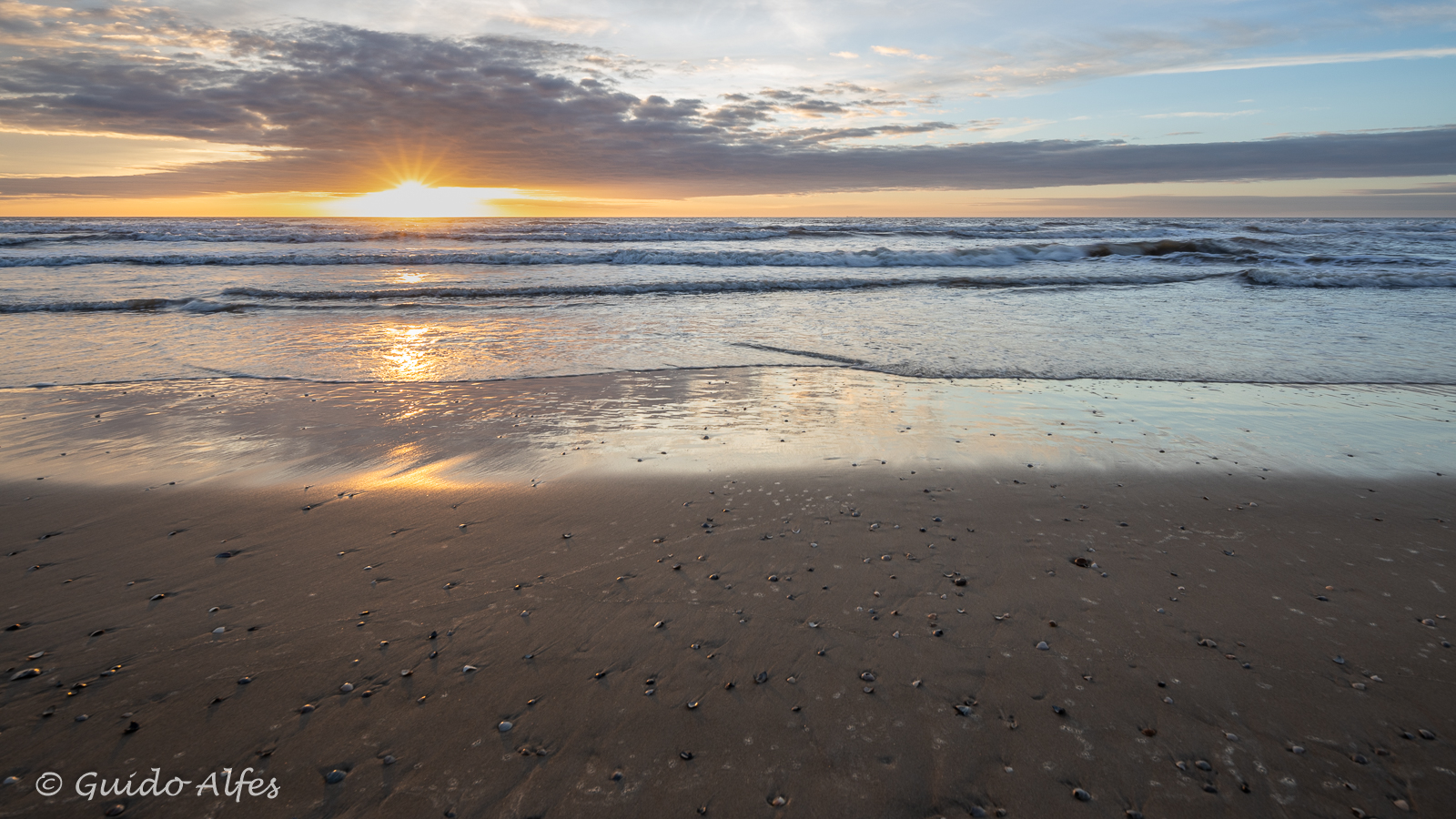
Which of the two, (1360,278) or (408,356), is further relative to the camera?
(1360,278)

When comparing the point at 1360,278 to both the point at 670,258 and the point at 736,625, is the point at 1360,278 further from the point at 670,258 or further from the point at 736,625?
the point at 736,625

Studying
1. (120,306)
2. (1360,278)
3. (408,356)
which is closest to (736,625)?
(408,356)

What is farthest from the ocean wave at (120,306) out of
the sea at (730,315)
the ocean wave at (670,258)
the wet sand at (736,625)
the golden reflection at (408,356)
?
the ocean wave at (670,258)

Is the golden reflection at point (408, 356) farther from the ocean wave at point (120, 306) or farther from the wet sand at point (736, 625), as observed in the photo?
the ocean wave at point (120, 306)

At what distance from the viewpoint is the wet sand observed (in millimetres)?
2406

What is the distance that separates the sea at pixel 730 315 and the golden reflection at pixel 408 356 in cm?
7

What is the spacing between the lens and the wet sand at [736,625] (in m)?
2.41

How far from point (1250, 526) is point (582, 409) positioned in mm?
5861

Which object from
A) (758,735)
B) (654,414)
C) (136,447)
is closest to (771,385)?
(654,414)

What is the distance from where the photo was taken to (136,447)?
5746mm

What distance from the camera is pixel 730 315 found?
13.8 metres

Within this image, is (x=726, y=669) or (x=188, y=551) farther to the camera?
(x=188, y=551)

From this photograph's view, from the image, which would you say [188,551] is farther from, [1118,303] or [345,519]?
[1118,303]

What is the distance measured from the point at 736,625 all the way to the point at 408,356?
8311mm
